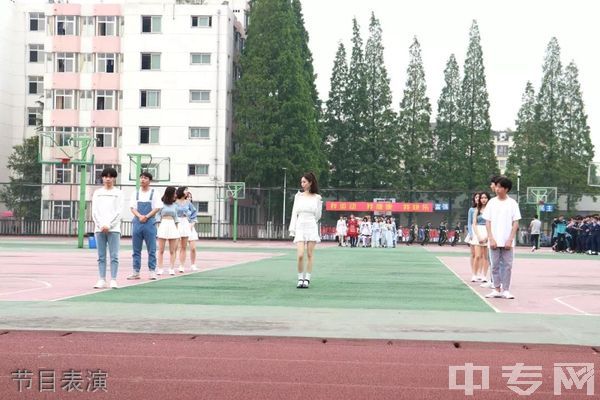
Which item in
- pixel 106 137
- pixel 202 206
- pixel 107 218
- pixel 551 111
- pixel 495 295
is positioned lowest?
pixel 495 295

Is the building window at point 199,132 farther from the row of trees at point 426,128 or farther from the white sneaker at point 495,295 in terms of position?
A: the white sneaker at point 495,295

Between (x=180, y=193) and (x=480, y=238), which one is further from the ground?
(x=180, y=193)

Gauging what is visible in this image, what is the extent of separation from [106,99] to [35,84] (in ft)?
40.0

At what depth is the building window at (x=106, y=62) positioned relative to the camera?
6606cm

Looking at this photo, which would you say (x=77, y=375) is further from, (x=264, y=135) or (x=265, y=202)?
(x=264, y=135)

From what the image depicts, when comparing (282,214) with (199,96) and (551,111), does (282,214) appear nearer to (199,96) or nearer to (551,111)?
(199,96)

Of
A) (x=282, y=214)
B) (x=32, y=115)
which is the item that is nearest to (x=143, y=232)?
(x=282, y=214)

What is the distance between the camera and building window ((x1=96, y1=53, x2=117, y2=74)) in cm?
6606

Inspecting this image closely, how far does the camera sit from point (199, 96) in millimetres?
65125

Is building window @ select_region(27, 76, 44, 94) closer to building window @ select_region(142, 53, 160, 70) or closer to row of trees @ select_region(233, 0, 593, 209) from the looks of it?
building window @ select_region(142, 53, 160, 70)

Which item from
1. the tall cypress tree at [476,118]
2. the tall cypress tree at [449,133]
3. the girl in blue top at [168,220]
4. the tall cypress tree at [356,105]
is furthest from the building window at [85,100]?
the girl in blue top at [168,220]

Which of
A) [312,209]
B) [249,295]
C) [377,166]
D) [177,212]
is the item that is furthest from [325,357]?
[377,166]

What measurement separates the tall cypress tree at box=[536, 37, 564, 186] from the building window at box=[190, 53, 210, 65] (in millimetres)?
28957

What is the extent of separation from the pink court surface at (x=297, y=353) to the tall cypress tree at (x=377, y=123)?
5987cm
